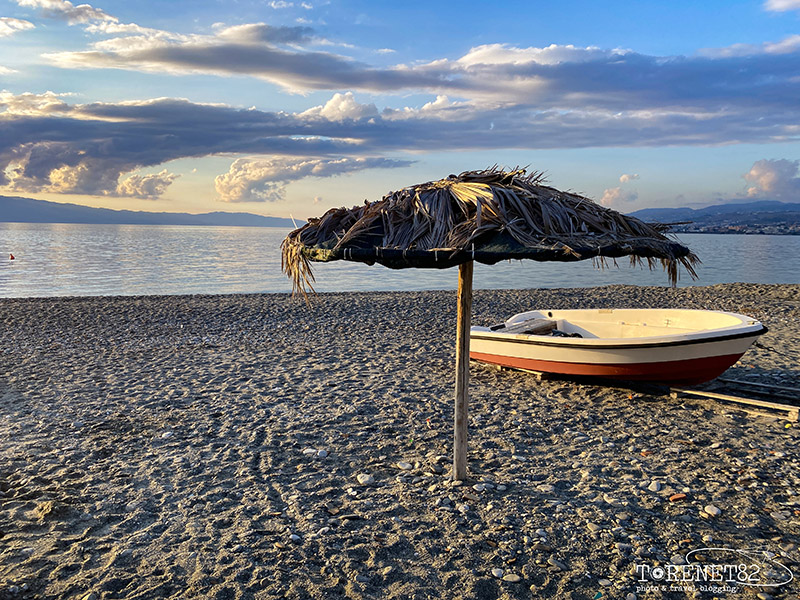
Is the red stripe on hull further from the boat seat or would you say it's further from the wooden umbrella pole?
the wooden umbrella pole

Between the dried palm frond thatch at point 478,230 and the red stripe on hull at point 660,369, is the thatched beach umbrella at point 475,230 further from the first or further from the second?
the red stripe on hull at point 660,369

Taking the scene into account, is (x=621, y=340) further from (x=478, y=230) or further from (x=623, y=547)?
(x=478, y=230)

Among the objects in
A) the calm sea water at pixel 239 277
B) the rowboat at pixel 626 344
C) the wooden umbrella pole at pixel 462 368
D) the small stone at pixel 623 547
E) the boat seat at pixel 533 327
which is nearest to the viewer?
the small stone at pixel 623 547

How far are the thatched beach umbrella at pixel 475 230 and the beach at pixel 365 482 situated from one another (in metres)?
1.81

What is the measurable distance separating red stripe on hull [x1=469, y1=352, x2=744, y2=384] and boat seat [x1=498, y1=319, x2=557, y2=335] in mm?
1224

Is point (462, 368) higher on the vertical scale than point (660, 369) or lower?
higher

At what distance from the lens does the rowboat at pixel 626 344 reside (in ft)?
26.2

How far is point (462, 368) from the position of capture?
5.29 m

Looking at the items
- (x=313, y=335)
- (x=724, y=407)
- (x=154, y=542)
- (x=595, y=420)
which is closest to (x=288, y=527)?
(x=154, y=542)

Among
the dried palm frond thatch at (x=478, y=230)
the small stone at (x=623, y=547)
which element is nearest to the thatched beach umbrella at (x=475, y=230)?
the dried palm frond thatch at (x=478, y=230)

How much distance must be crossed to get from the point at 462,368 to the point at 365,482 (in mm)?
1494

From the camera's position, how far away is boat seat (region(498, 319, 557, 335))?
10260 mm

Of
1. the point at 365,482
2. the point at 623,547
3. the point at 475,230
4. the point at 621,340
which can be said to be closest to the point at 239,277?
the point at 621,340

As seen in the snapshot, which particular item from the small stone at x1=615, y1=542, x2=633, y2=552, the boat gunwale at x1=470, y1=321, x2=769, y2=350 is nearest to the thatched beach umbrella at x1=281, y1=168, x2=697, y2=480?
the small stone at x1=615, y1=542, x2=633, y2=552
